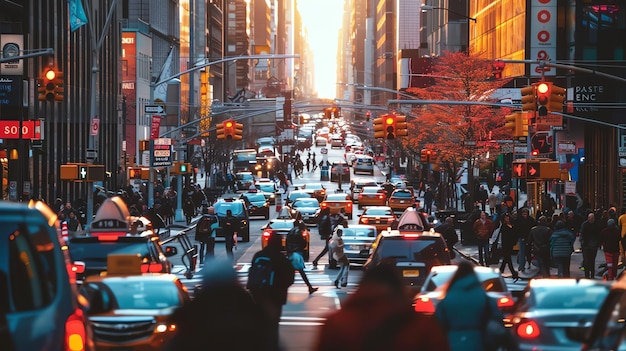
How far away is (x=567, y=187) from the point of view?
157 ft

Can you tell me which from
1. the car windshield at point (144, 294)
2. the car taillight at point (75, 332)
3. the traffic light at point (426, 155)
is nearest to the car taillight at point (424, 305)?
the car windshield at point (144, 294)

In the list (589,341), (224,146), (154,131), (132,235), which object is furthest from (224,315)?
(224,146)

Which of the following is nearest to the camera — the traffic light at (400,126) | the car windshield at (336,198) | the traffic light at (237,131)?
the traffic light at (400,126)

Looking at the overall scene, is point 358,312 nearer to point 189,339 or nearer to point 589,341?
point 189,339

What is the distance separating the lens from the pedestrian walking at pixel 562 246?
29.8m

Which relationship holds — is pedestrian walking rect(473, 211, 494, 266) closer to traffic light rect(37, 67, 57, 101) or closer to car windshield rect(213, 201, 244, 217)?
traffic light rect(37, 67, 57, 101)

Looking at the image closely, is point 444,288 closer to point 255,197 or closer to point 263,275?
point 263,275

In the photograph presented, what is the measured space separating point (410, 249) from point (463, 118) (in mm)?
42260

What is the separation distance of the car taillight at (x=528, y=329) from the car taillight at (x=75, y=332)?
6.31 m

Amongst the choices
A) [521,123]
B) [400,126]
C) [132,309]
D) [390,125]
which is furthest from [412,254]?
[400,126]

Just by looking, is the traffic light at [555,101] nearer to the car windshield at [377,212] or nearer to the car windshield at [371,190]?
the car windshield at [377,212]

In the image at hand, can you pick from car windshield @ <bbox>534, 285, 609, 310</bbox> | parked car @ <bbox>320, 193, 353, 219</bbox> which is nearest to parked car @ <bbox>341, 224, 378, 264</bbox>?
car windshield @ <bbox>534, 285, 609, 310</bbox>

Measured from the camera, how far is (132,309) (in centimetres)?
1561

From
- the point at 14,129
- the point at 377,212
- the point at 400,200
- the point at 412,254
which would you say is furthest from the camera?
the point at 400,200
